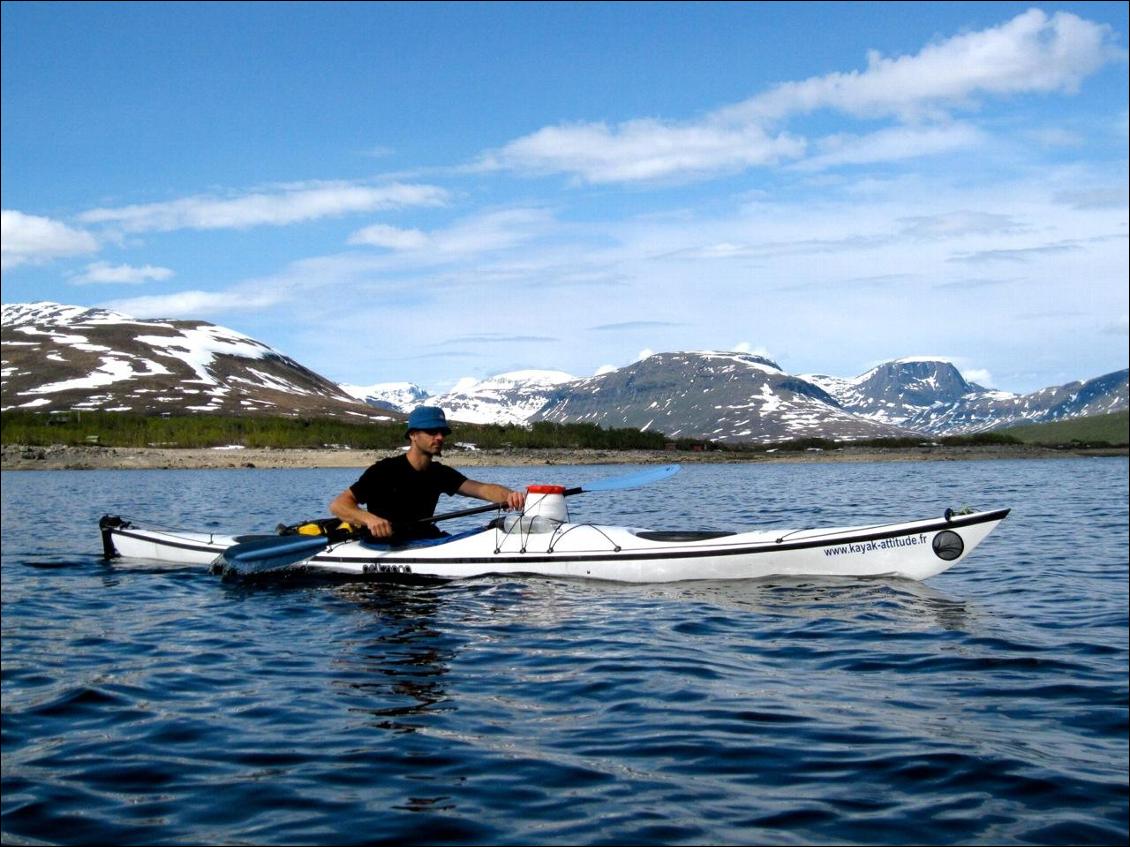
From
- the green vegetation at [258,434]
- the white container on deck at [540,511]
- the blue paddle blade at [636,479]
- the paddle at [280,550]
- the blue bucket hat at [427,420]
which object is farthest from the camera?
the green vegetation at [258,434]

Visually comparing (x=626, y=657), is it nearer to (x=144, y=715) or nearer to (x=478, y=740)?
(x=478, y=740)

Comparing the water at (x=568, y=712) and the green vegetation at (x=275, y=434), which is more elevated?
the green vegetation at (x=275, y=434)

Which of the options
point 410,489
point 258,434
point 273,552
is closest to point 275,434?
point 258,434

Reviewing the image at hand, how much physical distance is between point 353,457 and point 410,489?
80.5 metres

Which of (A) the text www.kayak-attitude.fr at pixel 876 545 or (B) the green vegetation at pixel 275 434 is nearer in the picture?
(A) the text www.kayak-attitude.fr at pixel 876 545

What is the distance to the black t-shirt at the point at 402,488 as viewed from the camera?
45.1 ft

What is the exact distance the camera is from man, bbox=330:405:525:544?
13172 mm

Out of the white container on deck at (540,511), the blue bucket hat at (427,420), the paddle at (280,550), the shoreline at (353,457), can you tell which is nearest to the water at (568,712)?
the paddle at (280,550)

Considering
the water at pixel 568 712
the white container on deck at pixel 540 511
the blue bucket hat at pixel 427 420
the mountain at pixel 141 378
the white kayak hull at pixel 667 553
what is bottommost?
the water at pixel 568 712

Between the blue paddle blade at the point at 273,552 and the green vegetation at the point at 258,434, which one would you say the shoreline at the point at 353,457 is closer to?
the green vegetation at the point at 258,434

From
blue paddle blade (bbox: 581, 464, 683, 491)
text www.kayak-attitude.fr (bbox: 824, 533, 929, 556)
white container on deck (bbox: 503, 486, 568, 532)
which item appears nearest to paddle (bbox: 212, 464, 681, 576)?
blue paddle blade (bbox: 581, 464, 683, 491)

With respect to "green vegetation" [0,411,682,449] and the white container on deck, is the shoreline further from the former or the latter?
the white container on deck

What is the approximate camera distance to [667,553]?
45.4 feet

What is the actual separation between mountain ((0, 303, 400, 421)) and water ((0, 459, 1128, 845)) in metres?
135
